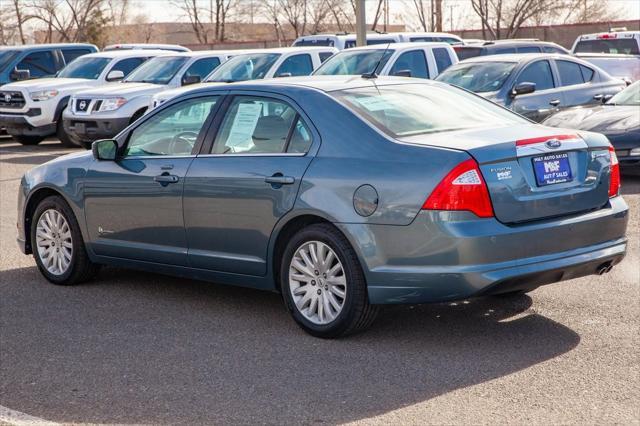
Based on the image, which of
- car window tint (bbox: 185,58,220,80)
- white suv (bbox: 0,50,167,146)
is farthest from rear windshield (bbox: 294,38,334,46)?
white suv (bbox: 0,50,167,146)

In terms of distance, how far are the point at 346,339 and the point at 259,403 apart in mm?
1209

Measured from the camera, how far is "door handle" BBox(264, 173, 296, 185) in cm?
649

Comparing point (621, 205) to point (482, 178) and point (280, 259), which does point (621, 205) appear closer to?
point (482, 178)

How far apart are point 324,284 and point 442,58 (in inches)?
544

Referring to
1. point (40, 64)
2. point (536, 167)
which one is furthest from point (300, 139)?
point (40, 64)

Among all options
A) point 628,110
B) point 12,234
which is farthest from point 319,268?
point 628,110

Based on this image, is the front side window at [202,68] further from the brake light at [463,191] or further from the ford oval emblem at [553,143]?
the brake light at [463,191]

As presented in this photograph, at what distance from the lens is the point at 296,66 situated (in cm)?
2050

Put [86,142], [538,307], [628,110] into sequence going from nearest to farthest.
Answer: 1. [538,307]
2. [628,110]
3. [86,142]

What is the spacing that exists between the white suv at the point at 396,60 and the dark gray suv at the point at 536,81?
1939 mm

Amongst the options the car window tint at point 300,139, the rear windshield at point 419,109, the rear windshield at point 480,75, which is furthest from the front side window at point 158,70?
the car window tint at point 300,139

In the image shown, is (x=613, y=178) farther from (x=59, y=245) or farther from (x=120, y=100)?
(x=120, y=100)

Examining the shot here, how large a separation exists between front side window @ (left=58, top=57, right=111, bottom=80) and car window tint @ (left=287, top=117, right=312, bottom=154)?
53.7 ft

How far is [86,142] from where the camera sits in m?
19.9
